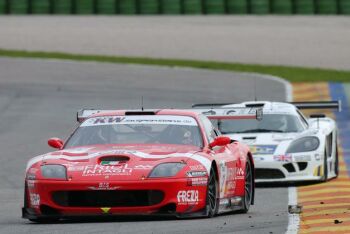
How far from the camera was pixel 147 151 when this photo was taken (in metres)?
11.3

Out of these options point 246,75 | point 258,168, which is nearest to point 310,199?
point 258,168

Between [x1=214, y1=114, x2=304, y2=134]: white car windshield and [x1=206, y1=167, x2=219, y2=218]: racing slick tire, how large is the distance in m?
6.50

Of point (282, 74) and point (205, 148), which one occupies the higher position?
point (205, 148)

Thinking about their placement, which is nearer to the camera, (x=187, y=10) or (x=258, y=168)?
(x=258, y=168)

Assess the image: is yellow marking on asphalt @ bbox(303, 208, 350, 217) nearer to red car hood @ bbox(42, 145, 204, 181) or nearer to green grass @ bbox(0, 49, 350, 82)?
red car hood @ bbox(42, 145, 204, 181)

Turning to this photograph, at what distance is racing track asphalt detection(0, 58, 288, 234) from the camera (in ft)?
52.0

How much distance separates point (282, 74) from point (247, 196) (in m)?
20.3

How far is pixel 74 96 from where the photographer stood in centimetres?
2933

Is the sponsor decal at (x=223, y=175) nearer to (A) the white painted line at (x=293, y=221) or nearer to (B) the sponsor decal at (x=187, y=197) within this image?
(A) the white painted line at (x=293, y=221)

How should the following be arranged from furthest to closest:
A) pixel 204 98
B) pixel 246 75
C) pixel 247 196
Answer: pixel 246 75 → pixel 204 98 → pixel 247 196

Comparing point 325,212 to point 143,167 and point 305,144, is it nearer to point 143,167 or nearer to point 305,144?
point 143,167

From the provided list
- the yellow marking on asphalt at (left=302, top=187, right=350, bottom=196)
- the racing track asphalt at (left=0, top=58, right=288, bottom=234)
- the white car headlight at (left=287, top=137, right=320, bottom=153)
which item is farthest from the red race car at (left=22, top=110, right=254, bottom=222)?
the white car headlight at (left=287, top=137, right=320, bottom=153)

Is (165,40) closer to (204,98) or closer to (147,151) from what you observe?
(204,98)

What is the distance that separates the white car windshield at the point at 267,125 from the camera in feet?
59.7
